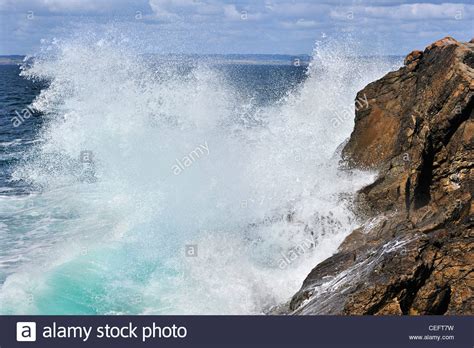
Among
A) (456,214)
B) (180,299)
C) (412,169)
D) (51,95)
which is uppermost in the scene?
(51,95)

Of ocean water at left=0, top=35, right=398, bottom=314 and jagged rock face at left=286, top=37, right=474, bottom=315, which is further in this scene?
ocean water at left=0, top=35, right=398, bottom=314

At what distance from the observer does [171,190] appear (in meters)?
14.1

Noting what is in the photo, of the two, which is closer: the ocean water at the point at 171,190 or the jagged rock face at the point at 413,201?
the jagged rock face at the point at 413,201

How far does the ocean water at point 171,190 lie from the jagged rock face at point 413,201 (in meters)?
0.73

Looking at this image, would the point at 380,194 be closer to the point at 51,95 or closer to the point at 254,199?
the point at 254,199

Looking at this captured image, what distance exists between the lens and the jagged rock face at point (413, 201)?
6.02 meters

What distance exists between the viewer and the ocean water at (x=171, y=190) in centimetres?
929

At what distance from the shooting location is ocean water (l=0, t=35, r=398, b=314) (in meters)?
9.29

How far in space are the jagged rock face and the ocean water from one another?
73cm

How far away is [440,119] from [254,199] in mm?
4761

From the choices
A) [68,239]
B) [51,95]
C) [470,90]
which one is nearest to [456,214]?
[470,90]

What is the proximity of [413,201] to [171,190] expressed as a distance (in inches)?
287

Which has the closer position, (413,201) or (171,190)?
(413,201)

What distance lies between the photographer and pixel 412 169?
28.2ft
